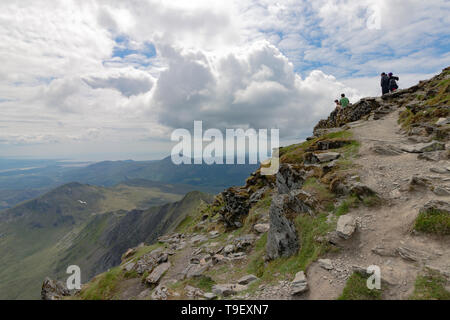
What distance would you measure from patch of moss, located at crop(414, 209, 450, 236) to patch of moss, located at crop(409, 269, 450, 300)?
2.94m

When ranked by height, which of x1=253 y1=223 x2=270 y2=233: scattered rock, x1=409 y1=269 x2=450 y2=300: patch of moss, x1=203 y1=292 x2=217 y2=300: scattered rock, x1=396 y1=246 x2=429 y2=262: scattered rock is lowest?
x1=203 y1=292 x2=217 y2=300: scattered rock

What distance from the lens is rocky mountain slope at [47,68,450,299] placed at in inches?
448

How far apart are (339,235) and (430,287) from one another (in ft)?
15.3

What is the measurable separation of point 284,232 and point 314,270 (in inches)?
183

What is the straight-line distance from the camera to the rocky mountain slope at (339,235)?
11.4 metres

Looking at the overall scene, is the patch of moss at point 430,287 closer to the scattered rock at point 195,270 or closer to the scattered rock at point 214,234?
the scattered rock at point 195,270

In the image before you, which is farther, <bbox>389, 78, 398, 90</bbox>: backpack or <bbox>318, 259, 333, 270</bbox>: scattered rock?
<bbox>389, 78, 398, 90</bbox>: backpack

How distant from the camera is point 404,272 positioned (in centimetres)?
1070

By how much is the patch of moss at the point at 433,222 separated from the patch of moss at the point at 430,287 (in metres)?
2.94

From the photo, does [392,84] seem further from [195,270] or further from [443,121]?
[195,270]

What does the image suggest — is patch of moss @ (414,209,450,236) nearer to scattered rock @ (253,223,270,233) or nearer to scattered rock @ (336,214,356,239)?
scattered rock @ (336,214,356,239)

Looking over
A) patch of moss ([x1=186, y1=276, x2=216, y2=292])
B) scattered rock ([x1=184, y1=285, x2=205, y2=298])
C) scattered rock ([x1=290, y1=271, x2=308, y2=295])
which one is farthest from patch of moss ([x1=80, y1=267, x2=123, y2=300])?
scattered rock ([x1=290, y1=271, x2=308, y2=295])
